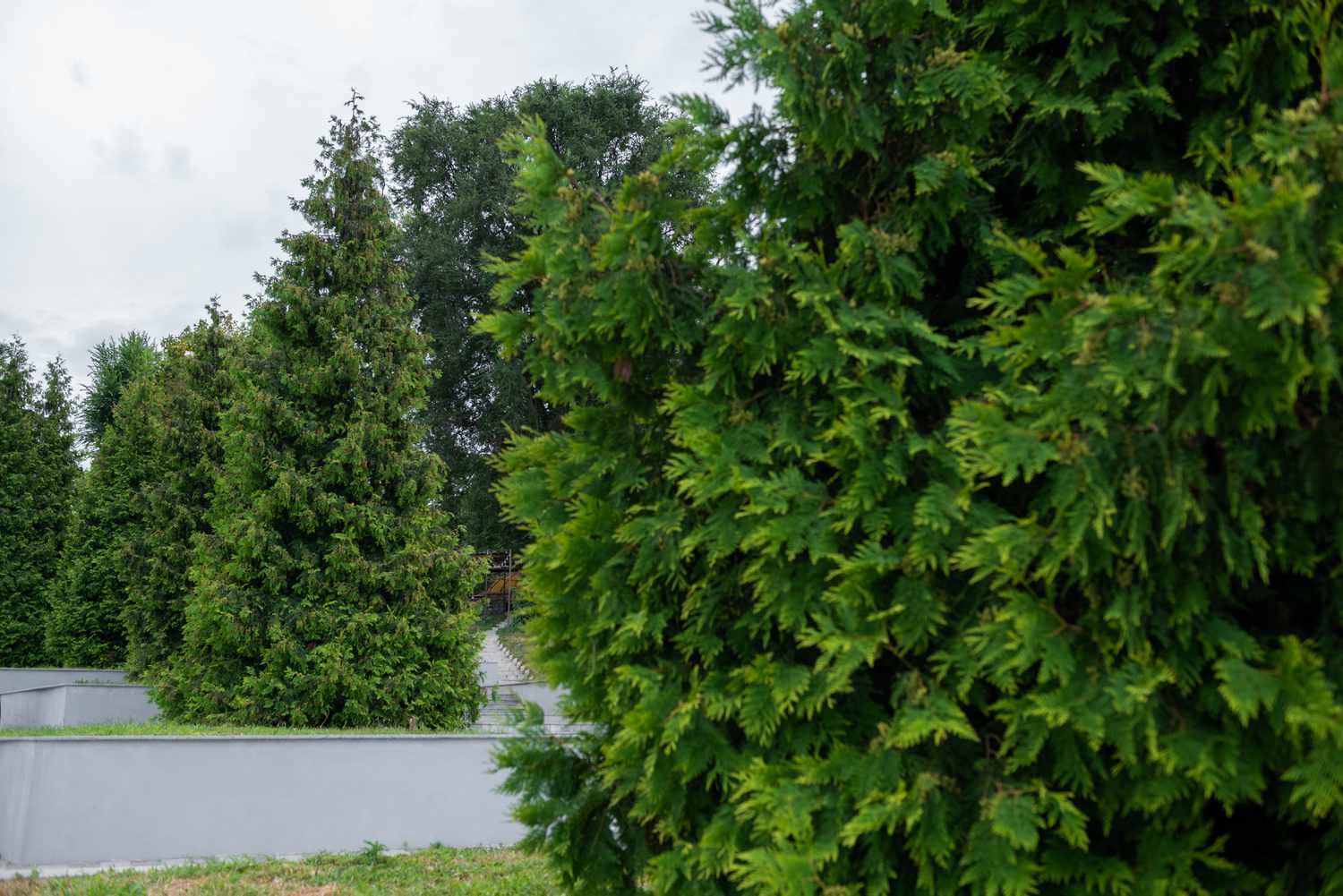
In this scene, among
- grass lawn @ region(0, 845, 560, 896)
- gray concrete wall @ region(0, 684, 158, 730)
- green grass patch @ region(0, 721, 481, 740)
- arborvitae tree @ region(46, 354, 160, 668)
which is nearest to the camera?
grass lawn @ region(0, 845, 560, 896)

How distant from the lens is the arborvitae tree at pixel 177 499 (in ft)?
56.7

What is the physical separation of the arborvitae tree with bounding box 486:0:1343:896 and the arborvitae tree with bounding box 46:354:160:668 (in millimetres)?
20634

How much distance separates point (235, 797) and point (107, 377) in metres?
26.7

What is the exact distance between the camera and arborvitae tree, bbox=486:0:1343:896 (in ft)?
7.78

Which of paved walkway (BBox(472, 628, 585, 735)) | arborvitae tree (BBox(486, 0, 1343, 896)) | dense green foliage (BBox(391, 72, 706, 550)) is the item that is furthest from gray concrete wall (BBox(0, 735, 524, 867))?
dense green foliage (BBox(391, 72, 706, 550))

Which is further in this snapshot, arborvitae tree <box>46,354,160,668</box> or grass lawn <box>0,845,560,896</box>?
A: arborvitae tree <box>46,354,160,668</box>

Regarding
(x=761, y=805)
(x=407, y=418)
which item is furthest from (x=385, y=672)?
(x=761, y=805)

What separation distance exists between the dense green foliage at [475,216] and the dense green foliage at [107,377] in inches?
380

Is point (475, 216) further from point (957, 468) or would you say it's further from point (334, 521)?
point (957, 468)

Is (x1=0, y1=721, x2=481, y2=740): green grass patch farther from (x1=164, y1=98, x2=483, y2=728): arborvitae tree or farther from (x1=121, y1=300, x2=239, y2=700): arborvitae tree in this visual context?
(x1=121, y1=300, x2=239, y2=700): arborvitae tree

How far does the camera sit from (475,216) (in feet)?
90.8

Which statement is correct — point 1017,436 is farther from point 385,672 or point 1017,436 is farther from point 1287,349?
point 385,672

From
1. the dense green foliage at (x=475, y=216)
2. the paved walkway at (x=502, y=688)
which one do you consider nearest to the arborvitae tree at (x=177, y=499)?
the paved walkway at (x=502, y=688)

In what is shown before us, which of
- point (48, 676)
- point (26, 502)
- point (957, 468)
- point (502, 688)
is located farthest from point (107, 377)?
point (957, 468)
